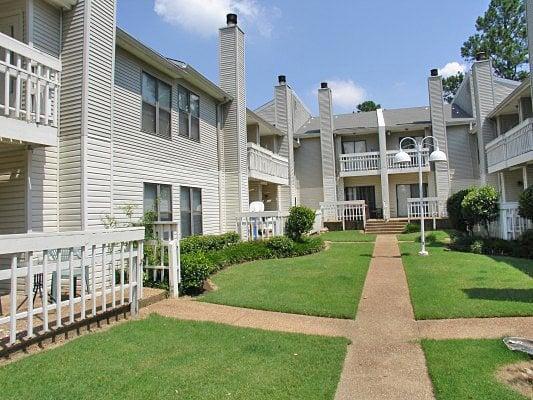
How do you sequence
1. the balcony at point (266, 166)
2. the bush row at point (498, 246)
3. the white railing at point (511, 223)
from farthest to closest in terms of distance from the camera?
the balcony at point (266, 166), the white railing at point (511, 223), the bush row at point (498, 246)

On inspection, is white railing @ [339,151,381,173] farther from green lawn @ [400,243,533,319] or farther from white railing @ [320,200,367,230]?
green lawn @ [400,243,533,319]

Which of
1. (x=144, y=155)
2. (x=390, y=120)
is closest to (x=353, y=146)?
(x=390, y=120)

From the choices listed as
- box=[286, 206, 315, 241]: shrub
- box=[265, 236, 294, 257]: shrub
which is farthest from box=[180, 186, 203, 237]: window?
box=[286, 206, 315, 241]: shrub

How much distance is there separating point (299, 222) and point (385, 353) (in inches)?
430

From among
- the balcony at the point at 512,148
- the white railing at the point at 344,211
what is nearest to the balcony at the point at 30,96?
the balcony at the point at 512,148

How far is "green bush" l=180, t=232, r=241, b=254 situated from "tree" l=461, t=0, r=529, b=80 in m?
37.9

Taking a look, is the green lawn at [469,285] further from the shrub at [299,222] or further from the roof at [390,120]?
the roof at [390,120]

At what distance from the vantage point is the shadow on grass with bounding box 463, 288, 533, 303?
292 inches

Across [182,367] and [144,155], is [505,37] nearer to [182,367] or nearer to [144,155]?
[144,155]

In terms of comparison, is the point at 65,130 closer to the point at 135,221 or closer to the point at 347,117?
the point at 135,221

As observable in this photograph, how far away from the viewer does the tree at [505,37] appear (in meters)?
40.8

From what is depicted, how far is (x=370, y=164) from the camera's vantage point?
91.6 ft

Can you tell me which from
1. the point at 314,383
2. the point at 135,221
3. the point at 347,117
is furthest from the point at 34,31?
the point at 347,117

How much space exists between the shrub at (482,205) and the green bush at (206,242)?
29.2 feet
